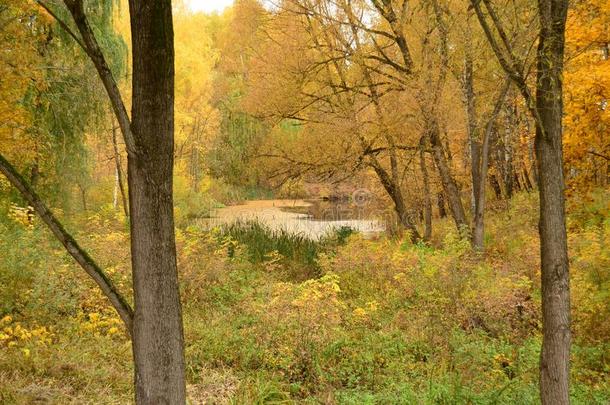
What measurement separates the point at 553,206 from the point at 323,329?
2976 millimetres

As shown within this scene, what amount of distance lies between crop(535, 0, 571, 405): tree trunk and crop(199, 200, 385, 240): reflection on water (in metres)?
10.0

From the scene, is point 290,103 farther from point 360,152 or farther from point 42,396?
point 42,396

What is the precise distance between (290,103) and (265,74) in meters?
0.84

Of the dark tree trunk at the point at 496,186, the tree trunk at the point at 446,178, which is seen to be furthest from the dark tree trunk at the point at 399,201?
the dark tree trunk at the point at 496,186

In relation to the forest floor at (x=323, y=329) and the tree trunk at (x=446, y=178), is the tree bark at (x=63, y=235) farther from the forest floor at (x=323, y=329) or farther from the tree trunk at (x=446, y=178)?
the tree trunk at (x=446, y=178)

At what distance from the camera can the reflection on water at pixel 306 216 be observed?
1444 cm

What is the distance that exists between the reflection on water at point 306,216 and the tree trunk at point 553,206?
32.9ft

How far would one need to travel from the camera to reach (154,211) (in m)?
1.75

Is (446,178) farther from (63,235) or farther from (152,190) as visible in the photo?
(63,235)

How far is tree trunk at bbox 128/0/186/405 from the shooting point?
1694 mm

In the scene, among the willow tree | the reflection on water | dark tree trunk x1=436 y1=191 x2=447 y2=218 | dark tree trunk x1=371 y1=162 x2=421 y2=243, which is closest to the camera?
the willow tree

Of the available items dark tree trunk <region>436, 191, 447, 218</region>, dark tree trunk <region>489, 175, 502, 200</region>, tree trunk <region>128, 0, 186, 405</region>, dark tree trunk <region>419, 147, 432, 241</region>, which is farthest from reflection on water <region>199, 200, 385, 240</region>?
tree trunk <region>128, 0, 186, 405</region>

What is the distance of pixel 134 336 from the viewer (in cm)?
181

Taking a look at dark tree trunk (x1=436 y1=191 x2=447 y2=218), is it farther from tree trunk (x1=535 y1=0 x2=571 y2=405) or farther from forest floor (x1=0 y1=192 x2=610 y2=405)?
tree trunk (x1=535 y1=0 x2=571 y2=405)
